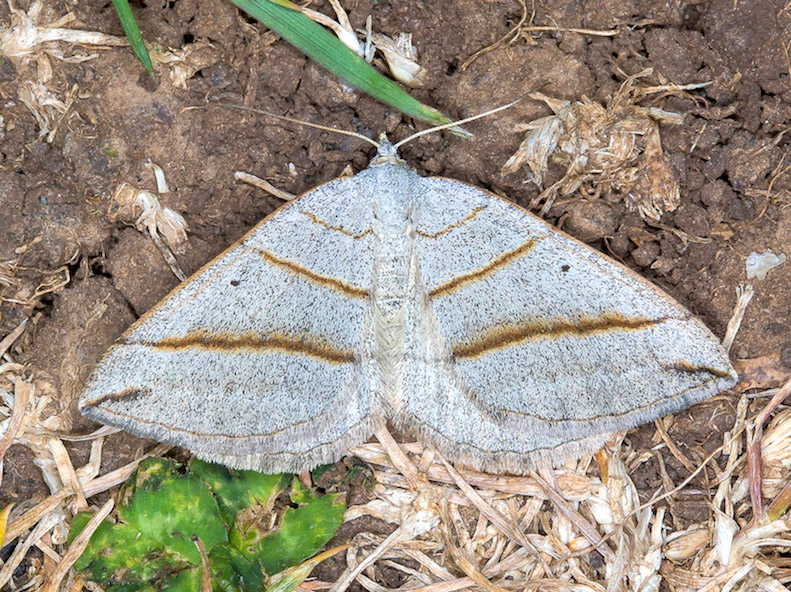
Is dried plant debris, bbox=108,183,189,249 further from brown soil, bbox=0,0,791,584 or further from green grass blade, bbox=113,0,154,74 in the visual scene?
green grass blade, bbox=113,0,154,74

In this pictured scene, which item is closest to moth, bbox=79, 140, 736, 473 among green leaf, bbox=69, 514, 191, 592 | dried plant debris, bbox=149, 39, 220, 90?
green leaf, bbox=69, 514, 191, 592

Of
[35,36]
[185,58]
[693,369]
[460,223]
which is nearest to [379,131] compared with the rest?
[460,223]

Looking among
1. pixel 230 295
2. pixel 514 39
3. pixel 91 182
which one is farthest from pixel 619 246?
pixel 91 182

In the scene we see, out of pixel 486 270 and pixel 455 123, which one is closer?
pixel 486 270

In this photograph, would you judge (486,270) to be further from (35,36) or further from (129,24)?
(35,36)

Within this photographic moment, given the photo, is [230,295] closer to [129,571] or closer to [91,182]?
[91,182]

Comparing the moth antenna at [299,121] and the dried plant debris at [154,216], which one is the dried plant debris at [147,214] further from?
the moth antenna at [299,121]
